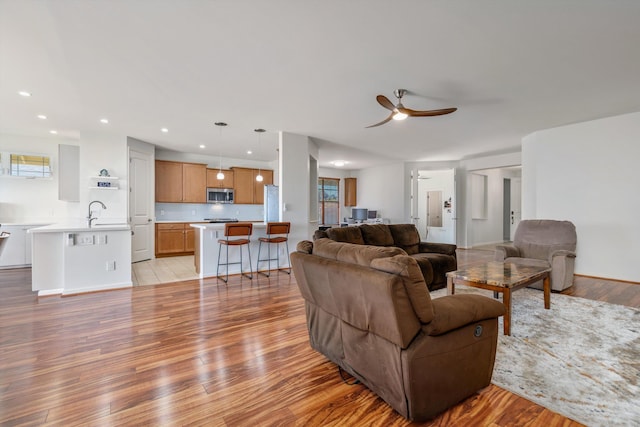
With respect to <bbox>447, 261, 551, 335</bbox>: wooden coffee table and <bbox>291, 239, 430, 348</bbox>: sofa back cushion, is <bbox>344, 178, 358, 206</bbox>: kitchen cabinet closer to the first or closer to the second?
<bbox>447, 261, 551, 335</bbox>: wooden coffee table

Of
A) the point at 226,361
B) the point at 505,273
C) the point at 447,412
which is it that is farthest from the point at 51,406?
the point at 505,273

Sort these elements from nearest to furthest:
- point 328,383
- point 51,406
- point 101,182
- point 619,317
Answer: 1. point 51,406
2. point 328,383
3. point 619,317
4. point 101,182

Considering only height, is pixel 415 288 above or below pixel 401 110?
below

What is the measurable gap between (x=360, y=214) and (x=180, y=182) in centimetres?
540

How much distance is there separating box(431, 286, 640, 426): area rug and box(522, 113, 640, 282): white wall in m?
1.97

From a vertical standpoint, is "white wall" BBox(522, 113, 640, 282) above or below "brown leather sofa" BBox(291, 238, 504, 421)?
above

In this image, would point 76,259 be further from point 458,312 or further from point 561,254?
point 561,254

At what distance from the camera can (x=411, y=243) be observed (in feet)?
15.3

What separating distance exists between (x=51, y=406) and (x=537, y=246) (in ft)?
19.1

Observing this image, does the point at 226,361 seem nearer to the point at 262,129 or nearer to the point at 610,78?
the point at 262,129

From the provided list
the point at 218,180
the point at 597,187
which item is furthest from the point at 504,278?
the point at 218,180

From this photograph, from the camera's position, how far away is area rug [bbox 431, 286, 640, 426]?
1701 mm

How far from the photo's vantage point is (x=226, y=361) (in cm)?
225

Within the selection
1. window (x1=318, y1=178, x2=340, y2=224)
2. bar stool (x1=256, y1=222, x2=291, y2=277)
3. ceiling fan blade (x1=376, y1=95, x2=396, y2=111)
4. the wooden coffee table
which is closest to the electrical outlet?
bar stool (x1=256, y1=222, x2=291, y2=277)
